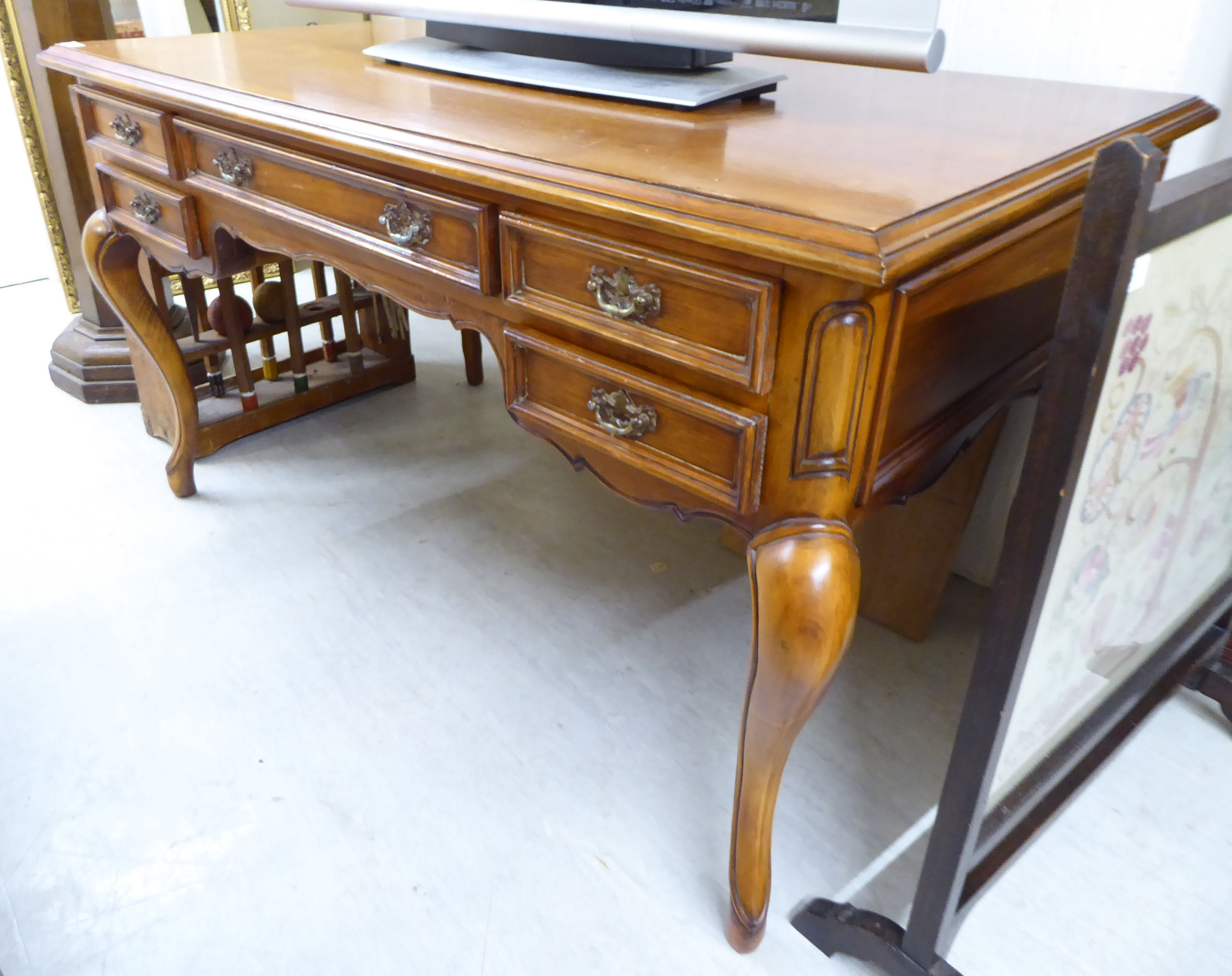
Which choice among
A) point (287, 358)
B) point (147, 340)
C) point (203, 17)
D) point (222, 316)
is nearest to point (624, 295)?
point (147, 340)

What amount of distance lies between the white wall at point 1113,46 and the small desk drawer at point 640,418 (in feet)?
1.72

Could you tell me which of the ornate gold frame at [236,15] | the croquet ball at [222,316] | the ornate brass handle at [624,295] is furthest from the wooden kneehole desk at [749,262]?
the ornate gold frame at [236,15]

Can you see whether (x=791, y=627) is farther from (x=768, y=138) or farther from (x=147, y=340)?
(x=147, y=340)

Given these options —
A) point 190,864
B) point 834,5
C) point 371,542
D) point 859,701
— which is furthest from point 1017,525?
point 371,542

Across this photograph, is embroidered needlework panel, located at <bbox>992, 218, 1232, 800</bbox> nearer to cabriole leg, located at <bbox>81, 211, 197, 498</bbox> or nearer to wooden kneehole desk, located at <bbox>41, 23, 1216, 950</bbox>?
wooden kneehole desk, located at <bbox>41, 23, 1216, 950</bbox>

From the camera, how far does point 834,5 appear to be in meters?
0.95

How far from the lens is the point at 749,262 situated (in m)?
0.73

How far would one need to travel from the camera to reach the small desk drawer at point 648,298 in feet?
2.45

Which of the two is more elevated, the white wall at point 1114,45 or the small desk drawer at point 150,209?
the white wall at point 1114,45

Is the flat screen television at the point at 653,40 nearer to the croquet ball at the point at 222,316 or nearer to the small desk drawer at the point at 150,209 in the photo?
the small desk drawer at the point at 150,209

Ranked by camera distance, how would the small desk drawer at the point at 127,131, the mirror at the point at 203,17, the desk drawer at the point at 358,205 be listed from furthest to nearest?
the mirror at the point at 203,17 → the small desk drawer at the point at 127,131 → the desk drawer at the point at 358,205

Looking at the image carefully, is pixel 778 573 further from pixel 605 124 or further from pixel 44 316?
pixel 44 316

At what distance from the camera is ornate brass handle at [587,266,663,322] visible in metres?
0.81

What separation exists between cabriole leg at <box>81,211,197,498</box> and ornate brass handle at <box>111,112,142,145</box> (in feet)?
0.69
